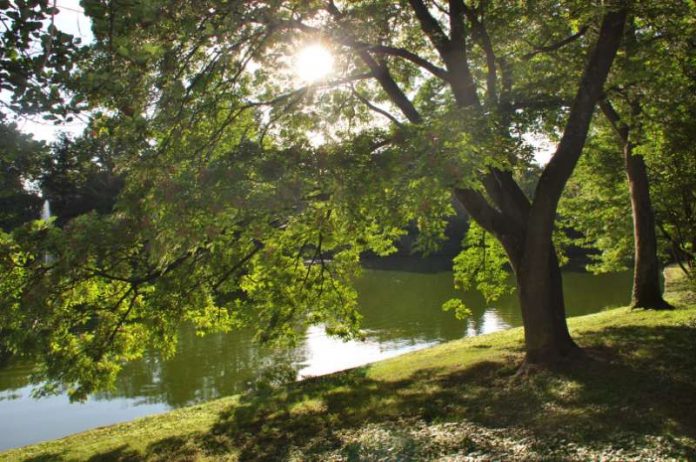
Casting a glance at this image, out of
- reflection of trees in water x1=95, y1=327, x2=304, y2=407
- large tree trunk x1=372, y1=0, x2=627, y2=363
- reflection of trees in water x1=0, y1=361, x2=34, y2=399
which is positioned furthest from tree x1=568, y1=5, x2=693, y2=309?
reflection of trees in water x1=0, y1=361, x2=34, y2=399

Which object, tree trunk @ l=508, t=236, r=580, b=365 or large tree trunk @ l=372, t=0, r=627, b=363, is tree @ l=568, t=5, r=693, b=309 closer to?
large tree trunk @ l=372, t=0, r=627, b=363

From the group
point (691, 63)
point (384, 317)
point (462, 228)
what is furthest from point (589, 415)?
point (462, 228)

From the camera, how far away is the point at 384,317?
101 feet

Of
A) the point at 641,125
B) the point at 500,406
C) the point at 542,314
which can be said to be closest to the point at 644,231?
the point at 641,125

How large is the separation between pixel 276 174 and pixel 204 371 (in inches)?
586

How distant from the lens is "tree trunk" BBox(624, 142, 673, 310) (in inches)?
644

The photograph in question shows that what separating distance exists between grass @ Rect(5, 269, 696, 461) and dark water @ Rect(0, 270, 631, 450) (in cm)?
426

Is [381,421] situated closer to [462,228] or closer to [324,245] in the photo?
[324,245]

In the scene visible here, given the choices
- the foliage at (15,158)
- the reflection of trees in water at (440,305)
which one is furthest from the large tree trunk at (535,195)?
the reflection of trees in water at (440,305)

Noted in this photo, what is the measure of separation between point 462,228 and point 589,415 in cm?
6164

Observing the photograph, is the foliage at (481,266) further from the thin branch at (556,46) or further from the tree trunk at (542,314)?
the thin branch at (556,46)

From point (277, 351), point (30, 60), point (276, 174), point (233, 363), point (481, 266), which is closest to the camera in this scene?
point (30, 60)

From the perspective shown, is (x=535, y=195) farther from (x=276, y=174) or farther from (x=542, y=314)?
(x=276, y=174)

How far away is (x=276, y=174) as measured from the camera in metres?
8.45
